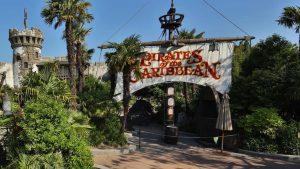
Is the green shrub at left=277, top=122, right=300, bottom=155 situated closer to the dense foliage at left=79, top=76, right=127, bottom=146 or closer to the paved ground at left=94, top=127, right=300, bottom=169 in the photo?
the paved ground at left=94, top=127, right=300, bottom=169

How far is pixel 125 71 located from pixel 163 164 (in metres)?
6.73

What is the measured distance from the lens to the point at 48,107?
1312 cm

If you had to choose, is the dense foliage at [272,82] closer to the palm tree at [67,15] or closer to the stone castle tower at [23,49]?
the palm tree at [67,15]

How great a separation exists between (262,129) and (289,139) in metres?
1.44

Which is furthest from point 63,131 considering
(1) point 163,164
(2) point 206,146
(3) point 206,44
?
(3) point 206,44

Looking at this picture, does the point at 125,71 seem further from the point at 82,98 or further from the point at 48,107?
the point at 48,107

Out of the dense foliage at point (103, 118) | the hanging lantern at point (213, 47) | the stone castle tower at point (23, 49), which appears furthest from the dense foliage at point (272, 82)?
the stone castle tower at point (23, 49)

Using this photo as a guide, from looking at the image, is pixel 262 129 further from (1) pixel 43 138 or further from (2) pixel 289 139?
(1) pixel 43 138

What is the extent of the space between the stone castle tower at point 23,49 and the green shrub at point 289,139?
42.5m

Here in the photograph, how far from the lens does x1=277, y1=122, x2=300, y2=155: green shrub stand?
63.7ft

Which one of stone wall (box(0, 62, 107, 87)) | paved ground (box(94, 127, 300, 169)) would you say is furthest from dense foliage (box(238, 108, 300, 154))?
stone wall (box(0, 62, 107, 87))

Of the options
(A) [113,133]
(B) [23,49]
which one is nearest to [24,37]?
(B) [23,49]

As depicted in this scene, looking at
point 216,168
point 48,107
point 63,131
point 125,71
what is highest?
point 125,71

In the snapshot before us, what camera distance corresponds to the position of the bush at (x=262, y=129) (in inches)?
789
